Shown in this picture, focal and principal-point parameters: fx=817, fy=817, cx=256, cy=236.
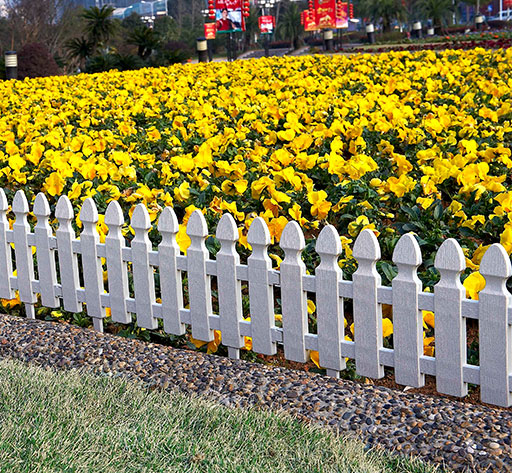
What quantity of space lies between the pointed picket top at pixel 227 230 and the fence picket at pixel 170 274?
0.83 ft

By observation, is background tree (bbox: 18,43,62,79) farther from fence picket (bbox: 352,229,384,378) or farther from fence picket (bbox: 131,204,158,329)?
fence picket (bbox: 352,229,384,378)

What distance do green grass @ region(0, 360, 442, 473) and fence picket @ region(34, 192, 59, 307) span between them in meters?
1.21

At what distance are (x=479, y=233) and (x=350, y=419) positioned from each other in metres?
1.84

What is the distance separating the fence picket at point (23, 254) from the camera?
4332 millimetres

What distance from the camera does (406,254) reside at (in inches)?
121

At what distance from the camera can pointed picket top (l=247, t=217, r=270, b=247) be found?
3414 mm

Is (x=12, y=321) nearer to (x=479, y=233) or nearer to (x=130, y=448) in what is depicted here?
(x=130, y=448)

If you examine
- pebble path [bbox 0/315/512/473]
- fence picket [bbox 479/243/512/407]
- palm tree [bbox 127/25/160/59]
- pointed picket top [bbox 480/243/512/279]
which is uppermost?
palm tree [bbox 127/25/160/59]

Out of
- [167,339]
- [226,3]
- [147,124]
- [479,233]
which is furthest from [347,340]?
[226,3]

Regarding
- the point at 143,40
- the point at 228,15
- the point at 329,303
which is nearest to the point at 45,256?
the point at 329,303

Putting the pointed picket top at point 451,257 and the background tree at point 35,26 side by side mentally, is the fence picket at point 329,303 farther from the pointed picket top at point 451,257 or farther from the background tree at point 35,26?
the background tree at point 35,26

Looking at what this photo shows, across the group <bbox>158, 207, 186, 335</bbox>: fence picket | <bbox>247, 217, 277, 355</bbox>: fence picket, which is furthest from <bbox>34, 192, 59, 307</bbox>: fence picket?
<bbox>247, 217, 277, 355</bbox>: fence picket

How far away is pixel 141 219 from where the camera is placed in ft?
12.6

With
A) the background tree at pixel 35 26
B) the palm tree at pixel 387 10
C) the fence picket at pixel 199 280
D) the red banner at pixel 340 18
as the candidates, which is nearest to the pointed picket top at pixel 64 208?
the fence picket at pixel 199 280
